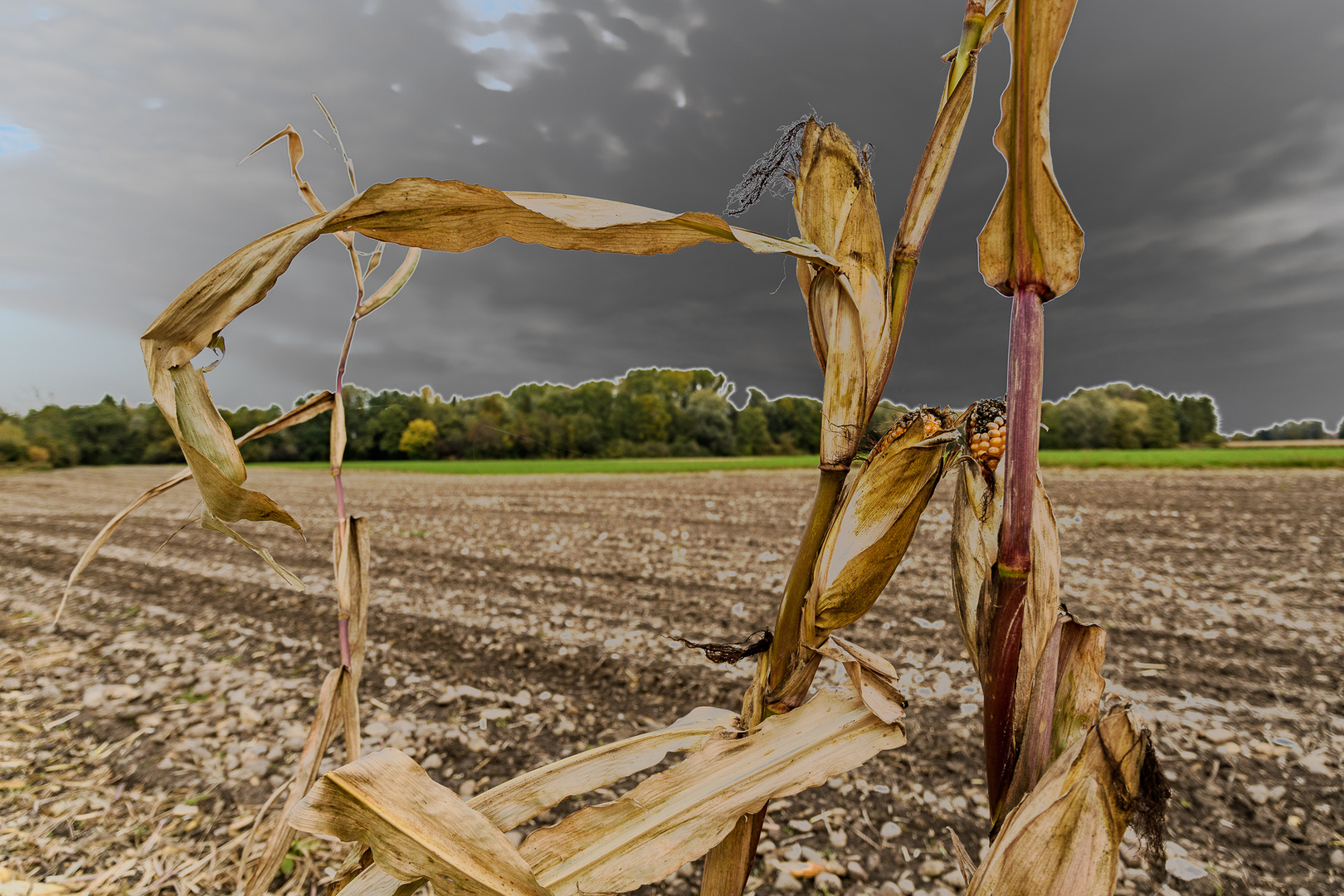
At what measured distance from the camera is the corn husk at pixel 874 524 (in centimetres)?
67

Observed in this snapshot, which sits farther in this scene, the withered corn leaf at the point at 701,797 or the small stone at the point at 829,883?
the small stone at the point at 829,883

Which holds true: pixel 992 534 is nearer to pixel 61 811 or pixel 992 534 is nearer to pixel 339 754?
pixel 339 754

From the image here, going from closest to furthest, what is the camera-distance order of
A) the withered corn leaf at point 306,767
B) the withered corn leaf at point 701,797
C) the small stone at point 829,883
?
the withered corn leaf at point 701,797, the withered corn leaf at point 306,767, the small stone at point 829,883

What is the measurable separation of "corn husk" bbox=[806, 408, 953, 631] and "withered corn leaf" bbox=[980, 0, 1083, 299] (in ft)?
0.63

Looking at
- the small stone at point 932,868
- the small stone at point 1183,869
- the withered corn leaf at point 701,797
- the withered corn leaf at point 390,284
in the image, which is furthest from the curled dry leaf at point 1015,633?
the small stone at point 1183,869

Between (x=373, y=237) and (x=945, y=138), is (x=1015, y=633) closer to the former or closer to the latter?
(x=945, y=138)

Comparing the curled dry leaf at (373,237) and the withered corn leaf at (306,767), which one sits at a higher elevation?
the curled dry leaf at (373,237)

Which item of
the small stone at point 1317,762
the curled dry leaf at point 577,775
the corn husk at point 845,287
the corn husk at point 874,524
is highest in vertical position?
the corn husk at point 845,287

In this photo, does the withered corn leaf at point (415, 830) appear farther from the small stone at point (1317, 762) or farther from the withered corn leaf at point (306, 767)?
the small stone at point (1317, 762)

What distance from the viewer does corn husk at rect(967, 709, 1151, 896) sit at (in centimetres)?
58

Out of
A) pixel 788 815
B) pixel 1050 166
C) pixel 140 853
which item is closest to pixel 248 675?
pixel 140 853

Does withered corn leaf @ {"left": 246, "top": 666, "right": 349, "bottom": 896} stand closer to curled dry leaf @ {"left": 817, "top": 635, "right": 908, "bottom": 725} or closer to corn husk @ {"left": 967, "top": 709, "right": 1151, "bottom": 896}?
curled dry leaf @ {"left": 817, "top": 635, "right": 908, "bottom": 725}

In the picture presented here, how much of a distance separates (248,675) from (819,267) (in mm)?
4512

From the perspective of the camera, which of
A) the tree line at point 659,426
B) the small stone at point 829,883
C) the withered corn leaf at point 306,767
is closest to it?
the withered corn leaf at point 306,767
